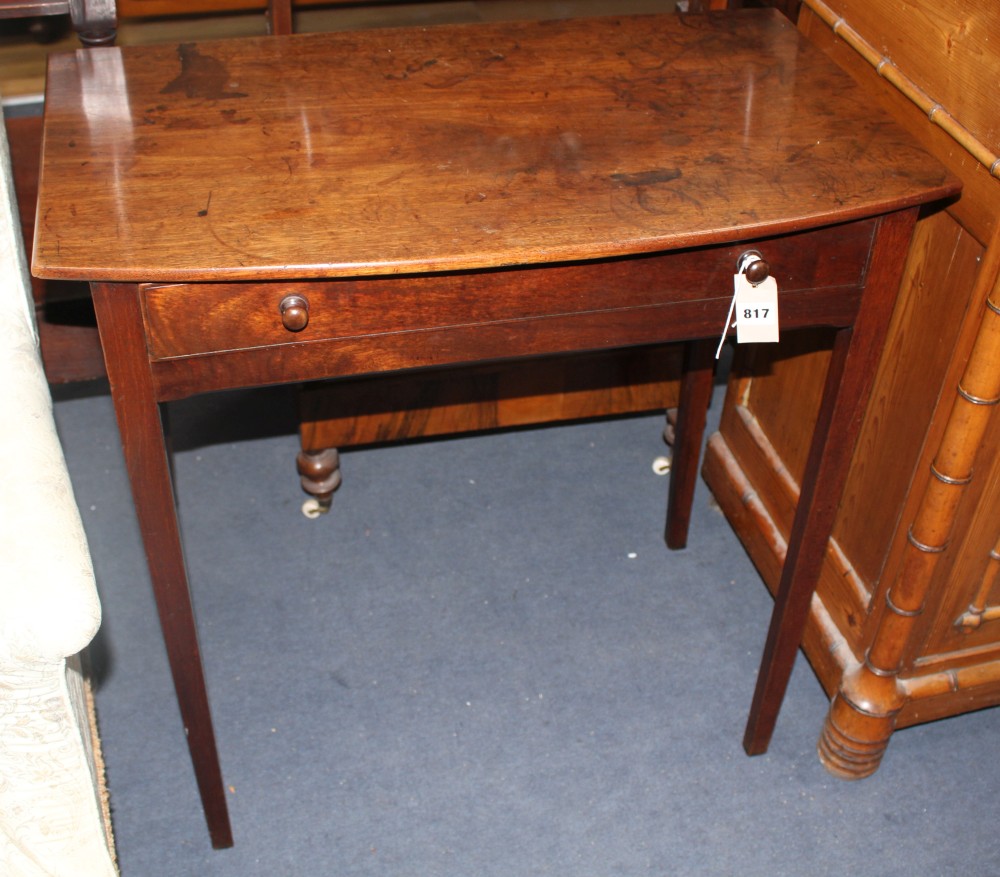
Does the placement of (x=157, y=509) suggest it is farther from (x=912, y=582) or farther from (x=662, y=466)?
(x=662, y=466)

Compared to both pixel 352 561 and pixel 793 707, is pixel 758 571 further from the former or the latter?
pixel 352 561

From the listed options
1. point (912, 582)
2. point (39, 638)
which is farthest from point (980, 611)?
point (39, 638)

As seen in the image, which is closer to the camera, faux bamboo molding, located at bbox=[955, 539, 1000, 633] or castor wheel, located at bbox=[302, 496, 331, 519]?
faux bamboo molding, located at bbox=[955, 539, 1000, 633]

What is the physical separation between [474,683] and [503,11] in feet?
5.69

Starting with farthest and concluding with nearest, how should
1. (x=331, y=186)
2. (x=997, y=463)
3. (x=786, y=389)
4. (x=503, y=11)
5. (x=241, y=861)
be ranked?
(x=503, y=11) → (x=786, y=389) → (x=241, y=861) → (x=997, y=463) → (x=331, y=186)

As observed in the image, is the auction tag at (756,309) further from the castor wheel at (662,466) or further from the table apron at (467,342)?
the castor wheel at (662,466)

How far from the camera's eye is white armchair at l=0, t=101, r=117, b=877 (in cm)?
92

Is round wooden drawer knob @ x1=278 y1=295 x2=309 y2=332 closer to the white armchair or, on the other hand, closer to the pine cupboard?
the white armchair

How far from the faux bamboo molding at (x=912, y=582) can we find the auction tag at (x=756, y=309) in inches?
8.9

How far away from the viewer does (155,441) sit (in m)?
1.05

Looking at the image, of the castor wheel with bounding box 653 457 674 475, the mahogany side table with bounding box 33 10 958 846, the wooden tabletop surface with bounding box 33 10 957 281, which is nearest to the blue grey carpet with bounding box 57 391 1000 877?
the castor wheel with bounding box 653 457 674 475

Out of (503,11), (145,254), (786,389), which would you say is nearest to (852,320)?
(786,389)

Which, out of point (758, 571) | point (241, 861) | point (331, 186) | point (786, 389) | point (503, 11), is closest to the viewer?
point (331, 186)

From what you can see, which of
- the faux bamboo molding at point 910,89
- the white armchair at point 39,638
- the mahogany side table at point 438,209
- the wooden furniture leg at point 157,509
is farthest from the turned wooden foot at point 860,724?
the white armchair at point 39,638
